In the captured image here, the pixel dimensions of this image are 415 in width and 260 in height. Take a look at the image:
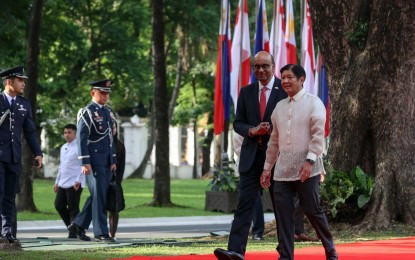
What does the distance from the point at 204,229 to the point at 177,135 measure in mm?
57659

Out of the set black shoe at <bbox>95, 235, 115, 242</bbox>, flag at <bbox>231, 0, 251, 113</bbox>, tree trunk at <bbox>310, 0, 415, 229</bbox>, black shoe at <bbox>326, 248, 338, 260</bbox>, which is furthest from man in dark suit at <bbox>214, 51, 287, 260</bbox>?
flag at <bbox>231, 0, 251, 113</bbox>

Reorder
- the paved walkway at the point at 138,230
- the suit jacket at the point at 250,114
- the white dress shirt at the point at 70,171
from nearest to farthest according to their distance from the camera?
the suit jacket at the point at 250,114 < the paved walkway at the point at 138,230 < the white dress shirt at the point at 70,171

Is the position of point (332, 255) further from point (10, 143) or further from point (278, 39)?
point (278, 39)

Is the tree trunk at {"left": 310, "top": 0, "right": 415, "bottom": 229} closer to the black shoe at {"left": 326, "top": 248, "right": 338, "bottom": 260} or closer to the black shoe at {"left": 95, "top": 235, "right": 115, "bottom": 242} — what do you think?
the black shoe at {"left": 95, "top": 235, "right": 115, "bottom": 242}

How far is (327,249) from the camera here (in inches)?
471

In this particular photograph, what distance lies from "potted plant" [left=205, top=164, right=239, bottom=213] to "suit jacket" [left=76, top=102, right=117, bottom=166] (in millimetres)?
12778

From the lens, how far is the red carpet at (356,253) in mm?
12859

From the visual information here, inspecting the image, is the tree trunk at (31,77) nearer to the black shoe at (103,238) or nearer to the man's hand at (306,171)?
the black shoe at (103,238)

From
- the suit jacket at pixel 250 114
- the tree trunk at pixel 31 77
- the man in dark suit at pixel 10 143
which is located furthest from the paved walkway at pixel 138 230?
the suit jacket at pixel 250 114

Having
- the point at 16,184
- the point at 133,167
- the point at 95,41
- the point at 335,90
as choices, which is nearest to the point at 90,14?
the point at 95,41

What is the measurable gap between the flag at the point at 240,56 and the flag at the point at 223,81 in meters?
0.35

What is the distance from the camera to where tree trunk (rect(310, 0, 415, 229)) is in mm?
17891

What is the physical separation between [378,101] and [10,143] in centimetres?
603

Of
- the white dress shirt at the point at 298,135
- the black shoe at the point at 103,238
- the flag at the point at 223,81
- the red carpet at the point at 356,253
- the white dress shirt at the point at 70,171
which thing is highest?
the flag at the point at 223,81
